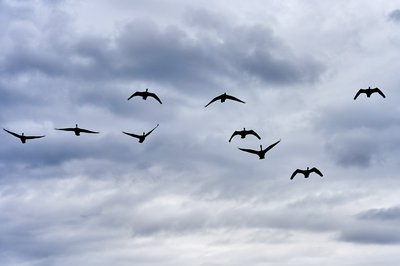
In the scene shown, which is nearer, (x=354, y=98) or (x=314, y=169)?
(x=354, y=98)

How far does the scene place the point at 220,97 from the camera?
110375 mm

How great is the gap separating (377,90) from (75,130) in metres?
64.9

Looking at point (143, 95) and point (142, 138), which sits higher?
point (143, 95)

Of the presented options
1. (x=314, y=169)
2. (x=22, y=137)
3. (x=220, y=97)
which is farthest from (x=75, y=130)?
(x=314, y=169)

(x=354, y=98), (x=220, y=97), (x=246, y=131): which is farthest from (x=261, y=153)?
(x=354, y=98)

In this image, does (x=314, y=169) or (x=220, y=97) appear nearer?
(x=220, y=97)

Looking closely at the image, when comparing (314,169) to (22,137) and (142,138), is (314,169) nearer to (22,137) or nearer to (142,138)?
(142,138)

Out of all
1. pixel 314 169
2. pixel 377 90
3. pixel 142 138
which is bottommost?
pixel 314 169

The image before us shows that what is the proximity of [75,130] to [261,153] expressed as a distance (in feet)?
130

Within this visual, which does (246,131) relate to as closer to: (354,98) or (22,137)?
(354,98)

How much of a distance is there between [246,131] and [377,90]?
29405mm

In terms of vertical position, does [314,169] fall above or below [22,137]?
below

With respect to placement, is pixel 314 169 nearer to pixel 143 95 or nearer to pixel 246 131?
pixel 246 131

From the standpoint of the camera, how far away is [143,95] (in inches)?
4353
